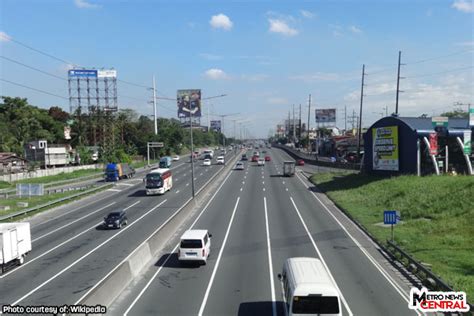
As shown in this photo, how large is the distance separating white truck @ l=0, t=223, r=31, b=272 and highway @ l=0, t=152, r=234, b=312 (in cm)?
72

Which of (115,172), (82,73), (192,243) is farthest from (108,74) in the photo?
(192,243)

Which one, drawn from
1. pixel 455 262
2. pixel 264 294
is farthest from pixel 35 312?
pixel 455 262

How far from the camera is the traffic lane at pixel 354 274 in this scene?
68.6ft

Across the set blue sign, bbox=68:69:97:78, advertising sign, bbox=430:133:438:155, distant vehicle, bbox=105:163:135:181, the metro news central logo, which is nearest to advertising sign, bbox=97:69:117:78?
blue sign, bbox=68:69:97:78

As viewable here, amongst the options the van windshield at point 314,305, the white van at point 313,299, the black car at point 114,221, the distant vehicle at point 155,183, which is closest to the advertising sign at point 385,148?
the distant vehicle at point 155,183

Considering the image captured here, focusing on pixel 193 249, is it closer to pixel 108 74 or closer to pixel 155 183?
pixel 155 183

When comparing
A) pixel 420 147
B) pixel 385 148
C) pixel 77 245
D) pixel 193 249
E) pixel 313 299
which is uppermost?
pixel 420 147

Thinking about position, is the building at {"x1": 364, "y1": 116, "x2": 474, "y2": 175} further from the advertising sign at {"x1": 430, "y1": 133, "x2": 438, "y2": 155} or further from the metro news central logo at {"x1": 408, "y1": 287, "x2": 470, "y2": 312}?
the metro news central logo at {"x1": 408, "y1": 287, "x2": 470, "y2": 312}

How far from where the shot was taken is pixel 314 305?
16500 millimetres

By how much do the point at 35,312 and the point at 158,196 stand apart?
46.5 meters

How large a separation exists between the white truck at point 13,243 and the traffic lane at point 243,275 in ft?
38.9

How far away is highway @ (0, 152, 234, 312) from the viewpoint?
23.9 metres

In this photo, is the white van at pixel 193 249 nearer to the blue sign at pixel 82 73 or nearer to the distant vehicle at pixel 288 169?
the distant vehicle at pixel 288 169

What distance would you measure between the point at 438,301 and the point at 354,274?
6143 millimetres
